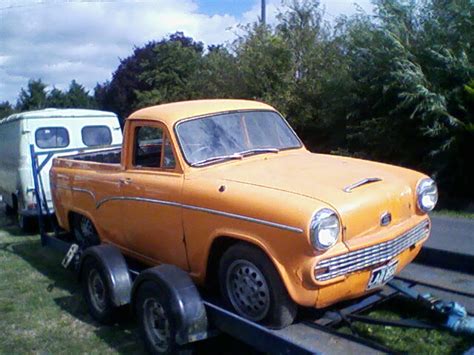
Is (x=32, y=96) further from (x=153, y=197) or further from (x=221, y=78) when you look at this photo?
(x=153, y=197)

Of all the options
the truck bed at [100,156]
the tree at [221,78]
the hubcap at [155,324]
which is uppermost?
the tree at [221,78]

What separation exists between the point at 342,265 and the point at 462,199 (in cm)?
708

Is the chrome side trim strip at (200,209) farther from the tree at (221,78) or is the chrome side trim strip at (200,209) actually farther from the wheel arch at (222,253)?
the tree at (221,78)

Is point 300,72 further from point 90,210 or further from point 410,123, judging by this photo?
point 90,210

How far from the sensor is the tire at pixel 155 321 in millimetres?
4480

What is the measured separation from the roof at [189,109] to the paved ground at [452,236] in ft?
7.46

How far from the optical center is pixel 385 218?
4.31 meters

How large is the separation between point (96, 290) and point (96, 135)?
243 inches

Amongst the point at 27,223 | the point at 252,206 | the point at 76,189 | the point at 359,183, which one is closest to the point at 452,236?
the point at 359,183

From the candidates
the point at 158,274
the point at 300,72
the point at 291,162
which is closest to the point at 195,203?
the point at 158,274

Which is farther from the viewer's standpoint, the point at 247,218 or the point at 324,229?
the point at 247,218

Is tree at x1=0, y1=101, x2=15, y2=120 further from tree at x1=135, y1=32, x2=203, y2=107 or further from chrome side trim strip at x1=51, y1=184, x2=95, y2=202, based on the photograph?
chrome side trim strip at x1=51, y1=184, x2=95, y2=202

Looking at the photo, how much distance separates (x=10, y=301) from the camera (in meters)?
6.72

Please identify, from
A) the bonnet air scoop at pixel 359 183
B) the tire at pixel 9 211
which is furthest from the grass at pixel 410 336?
the tire at pixel 9 211
